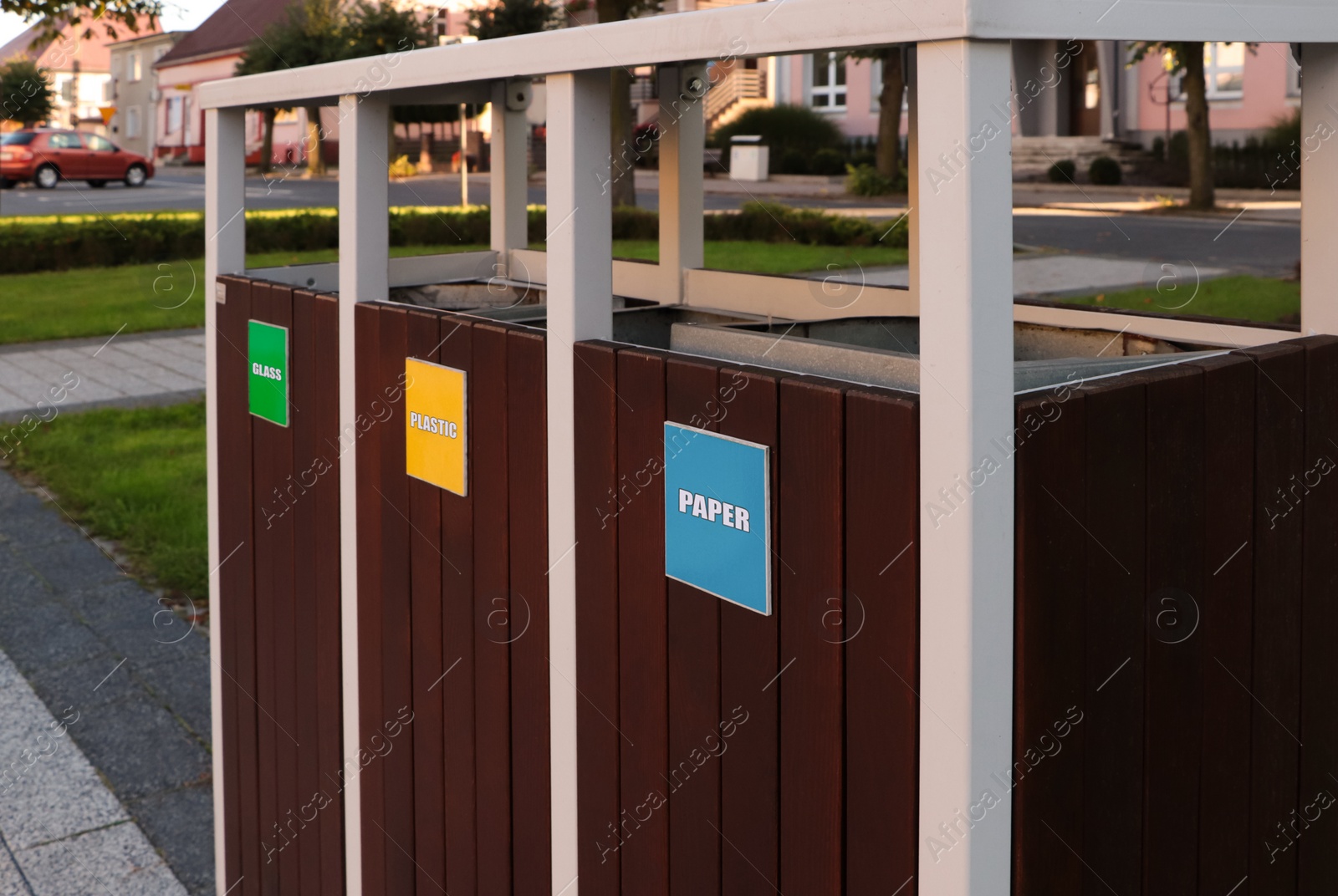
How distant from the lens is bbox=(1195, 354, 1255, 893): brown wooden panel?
173cm

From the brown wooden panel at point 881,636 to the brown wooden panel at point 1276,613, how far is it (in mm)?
550

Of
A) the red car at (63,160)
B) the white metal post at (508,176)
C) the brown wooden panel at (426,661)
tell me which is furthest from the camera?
the red car at (63,160)

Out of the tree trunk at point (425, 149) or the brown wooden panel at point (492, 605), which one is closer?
the brown wooden panel at point (492, 605)

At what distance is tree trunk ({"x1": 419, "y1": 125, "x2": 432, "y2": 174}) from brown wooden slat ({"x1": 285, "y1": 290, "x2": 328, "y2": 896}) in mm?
37587

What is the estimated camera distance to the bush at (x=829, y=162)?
1213 inches

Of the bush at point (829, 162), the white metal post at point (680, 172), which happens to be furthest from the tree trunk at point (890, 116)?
the white metal post at point (680, 172)

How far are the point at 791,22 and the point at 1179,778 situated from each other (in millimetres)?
1022

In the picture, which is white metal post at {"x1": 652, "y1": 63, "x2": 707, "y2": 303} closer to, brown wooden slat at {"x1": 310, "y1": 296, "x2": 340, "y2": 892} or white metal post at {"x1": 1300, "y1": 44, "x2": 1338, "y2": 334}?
brown wooden slat at {"x1": 310, "y1": 296, "x2": 340, "y2": 892}

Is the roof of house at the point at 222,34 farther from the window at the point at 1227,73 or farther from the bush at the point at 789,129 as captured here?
the window at the point at 1227,73

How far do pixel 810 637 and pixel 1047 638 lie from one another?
279mm

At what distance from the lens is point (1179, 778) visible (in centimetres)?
177

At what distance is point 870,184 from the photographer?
2544 centimetres

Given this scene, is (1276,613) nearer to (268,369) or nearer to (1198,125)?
(268,369)

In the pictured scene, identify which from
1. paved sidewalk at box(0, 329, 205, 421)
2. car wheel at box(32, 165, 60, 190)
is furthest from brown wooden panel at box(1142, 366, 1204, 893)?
car wheel at box(32, 165, 60, 190)
